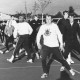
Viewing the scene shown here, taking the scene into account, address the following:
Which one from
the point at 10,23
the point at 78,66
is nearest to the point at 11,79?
the point at 78,66

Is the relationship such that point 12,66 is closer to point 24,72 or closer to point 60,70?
point 24,72

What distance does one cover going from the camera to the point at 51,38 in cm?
738

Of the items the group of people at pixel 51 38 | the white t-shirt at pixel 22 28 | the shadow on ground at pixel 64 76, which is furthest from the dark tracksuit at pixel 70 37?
the white t-shirt at pixel 22 28

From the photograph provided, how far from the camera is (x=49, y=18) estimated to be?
24.3 ft

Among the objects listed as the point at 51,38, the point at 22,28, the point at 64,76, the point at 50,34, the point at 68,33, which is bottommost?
the point at 64,76

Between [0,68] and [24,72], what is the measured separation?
3.82 ft

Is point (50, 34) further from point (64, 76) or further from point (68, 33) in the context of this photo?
point (68, 33)

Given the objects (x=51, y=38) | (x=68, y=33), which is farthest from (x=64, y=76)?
(x=68, y=33)

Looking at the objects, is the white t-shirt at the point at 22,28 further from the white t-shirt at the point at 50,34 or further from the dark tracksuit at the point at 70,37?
the white t-shirt at the point at 50,34

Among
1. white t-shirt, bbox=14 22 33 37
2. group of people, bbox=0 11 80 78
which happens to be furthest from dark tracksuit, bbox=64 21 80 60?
white t-shirt, bbox=14 22 33 37

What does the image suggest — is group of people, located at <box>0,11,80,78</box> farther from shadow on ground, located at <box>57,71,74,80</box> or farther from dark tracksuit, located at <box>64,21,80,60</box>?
shadow on ground, located at <box>57,71,74,80</box>

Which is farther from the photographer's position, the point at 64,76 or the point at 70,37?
the point at 70,37

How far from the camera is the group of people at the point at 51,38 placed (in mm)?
7395

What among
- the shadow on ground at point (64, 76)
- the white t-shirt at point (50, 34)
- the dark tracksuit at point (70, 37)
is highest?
the white t-shirt at point (50, 34)
